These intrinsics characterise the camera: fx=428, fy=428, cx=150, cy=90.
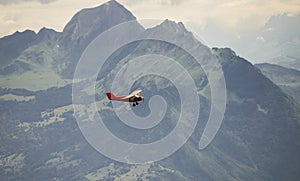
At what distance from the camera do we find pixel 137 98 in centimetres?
11906

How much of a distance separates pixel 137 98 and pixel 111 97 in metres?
9.40

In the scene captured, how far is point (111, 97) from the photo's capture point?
408 ft
